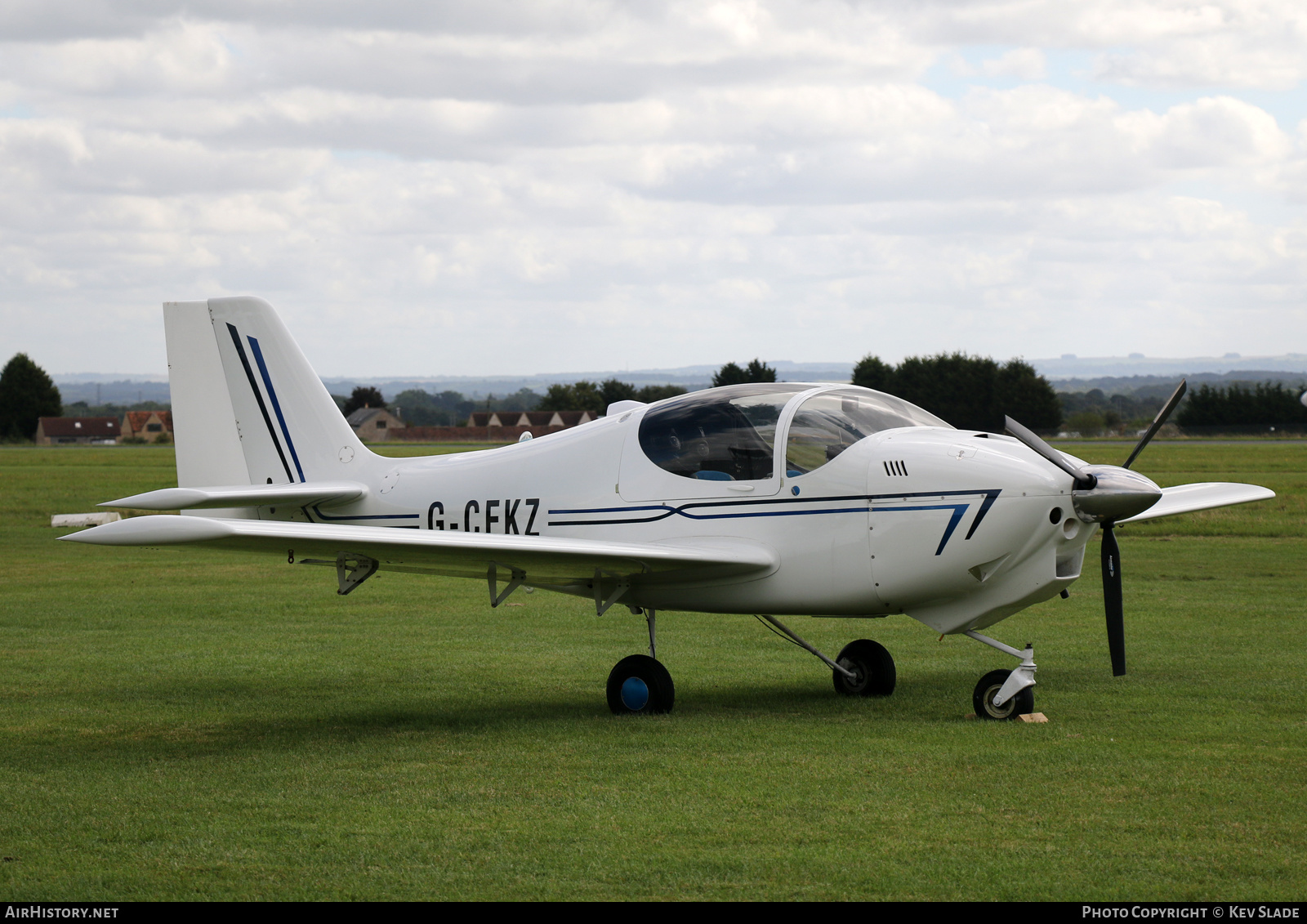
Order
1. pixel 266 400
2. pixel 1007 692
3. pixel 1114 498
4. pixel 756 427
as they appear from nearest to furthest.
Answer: pixel 1114 498, pixel 1007 692, pixel 756 427, pixel 266 400

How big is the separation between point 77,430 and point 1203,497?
162367mm

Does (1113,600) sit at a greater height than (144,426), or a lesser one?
lesser

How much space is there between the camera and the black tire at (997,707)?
9.02 metres

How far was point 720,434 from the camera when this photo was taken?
31.6 feet

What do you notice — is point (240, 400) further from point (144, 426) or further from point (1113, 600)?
point (144, 426)

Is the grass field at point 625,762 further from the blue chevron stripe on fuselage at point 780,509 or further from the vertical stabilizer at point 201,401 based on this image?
the vertical stabilizer at point 201,401

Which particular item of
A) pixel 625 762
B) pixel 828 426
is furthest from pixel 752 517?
pixel 625 762

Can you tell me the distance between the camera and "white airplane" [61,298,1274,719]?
871 cm

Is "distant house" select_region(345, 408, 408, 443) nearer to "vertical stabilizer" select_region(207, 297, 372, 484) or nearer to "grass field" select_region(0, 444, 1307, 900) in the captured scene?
"grass field" select_region(0, 444, 1307, 900)

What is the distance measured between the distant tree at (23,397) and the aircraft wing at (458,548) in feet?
444

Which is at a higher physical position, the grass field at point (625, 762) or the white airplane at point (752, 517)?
the white airplane at point (752, 517)

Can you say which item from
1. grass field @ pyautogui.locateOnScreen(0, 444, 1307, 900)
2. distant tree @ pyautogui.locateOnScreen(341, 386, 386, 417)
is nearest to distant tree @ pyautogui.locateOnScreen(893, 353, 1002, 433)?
grass field @ pyautogui.locateOnScreen(0, 444, 1307, 900)

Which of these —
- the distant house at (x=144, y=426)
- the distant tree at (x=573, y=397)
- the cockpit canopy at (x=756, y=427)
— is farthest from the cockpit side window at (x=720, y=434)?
the distant house at (x=144, y=426)
